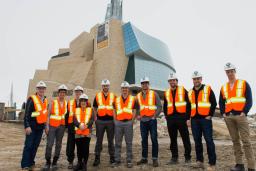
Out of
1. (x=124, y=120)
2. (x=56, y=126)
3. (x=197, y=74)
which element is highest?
(x=197, y=74)

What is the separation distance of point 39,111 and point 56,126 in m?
0.61

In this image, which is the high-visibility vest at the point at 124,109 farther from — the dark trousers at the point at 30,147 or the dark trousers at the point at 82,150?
the dark trousers at the point at 30,147

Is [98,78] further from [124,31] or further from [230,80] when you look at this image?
[230,80]

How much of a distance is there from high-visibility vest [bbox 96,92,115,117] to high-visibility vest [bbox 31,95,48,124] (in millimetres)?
1472

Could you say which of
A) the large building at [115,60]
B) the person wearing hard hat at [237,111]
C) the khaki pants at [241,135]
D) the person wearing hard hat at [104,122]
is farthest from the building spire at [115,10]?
the khaki pants at [241,135]

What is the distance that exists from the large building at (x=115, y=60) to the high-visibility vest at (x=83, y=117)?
32.9 m

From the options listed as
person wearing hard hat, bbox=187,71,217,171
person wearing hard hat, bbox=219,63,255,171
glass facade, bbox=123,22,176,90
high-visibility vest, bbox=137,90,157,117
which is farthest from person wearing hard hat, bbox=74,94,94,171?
glass facade, bbox=123,22,176,90

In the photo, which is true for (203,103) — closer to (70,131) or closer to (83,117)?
(83,117)

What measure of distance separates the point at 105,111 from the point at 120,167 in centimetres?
153

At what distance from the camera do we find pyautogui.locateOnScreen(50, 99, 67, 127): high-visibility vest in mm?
6316

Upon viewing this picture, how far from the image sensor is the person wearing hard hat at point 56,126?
6199mm

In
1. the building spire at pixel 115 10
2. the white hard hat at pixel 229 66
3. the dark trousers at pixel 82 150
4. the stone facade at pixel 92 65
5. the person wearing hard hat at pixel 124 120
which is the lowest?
the dark trousers at pixel 82 150

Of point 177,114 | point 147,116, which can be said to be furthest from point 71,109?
point 177,114

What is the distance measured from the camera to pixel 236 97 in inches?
210
